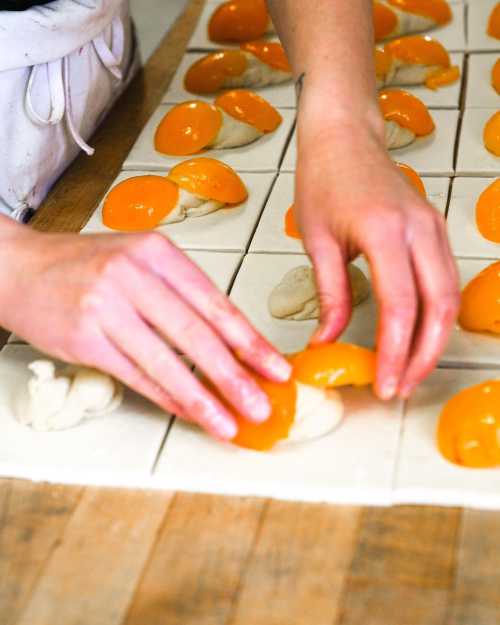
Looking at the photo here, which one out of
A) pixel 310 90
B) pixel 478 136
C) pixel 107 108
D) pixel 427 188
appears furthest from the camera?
pixel 107 108

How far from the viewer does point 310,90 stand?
1102mm

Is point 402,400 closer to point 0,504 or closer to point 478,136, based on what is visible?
point 0,504

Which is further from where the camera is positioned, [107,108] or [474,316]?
[107,108]

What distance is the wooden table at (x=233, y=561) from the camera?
0.82 metres

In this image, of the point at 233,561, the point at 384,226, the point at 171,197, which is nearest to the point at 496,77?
the point at 171,197

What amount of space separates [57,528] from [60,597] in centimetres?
8

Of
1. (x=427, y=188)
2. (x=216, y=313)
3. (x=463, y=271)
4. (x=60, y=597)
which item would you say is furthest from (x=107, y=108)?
(x=60, y=597)

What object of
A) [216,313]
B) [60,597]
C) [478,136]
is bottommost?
[478,136]

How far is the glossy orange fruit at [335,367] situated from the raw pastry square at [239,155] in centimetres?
51

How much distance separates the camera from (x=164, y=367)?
34.7 inches

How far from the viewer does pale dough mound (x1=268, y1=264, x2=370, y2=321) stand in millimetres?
1107

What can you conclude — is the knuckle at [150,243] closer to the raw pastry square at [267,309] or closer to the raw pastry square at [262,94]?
the raw pastry square at [267,309]

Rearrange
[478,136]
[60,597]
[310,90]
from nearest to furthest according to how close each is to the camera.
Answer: [60,597], [310,90], [478,136]

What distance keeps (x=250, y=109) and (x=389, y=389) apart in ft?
Answer: 2.22
